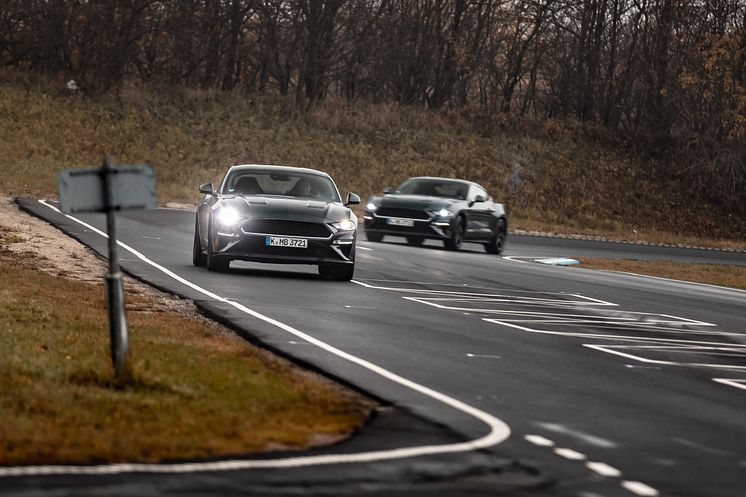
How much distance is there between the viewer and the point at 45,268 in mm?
18875

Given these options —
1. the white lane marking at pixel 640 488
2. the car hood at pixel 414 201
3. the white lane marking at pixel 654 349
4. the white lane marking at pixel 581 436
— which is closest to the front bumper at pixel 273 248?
the white lane marking at pixel 654 349

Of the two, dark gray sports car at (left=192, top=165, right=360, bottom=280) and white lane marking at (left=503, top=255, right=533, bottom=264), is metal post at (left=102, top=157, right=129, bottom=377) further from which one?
white lane marking at (left=503, top=255, right=533, bottom=264)

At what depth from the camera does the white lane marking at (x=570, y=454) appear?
7.69 m

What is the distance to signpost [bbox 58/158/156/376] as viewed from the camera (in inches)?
358

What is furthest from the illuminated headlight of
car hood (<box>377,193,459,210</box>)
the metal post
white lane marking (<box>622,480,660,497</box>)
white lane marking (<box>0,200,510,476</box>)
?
white lane marking (<box>622,480,660,497</box>)

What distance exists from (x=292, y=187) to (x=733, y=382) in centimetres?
1013

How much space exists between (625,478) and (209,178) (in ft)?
156

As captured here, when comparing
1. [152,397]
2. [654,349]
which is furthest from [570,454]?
[654,349]

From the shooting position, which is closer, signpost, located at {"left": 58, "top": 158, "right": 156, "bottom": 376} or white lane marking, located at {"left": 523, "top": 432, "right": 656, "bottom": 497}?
white lane marking, located at {"left": 523, "top": 432, "right": 656, "bottom": 497}

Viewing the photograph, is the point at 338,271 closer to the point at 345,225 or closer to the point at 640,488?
the point at 345,225

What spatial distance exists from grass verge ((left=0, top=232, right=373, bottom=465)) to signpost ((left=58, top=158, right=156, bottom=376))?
24 centimetres

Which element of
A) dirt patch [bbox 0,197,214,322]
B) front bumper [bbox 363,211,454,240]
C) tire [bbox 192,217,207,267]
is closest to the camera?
dirt patch [bbox 0,197,214,322]

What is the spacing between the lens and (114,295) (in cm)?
927

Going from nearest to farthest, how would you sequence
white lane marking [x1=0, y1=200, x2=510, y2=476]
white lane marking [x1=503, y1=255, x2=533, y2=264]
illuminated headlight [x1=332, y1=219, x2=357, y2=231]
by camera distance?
1. white lane marking [x1=0, y1=200, x2=510, y2=476]
2. illuminated headlight [x1=332, y1=219, x2=357, y2=231]
3. white lane marking [x1=503, y1=255, x2=533, y2=264]
